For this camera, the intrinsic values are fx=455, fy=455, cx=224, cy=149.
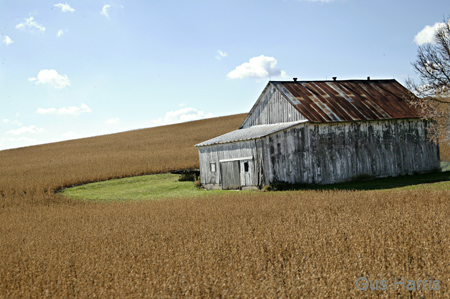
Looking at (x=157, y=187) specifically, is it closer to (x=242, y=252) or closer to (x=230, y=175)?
A: (x=230, y=175)

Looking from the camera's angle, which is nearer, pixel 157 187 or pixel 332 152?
pixel 332 152

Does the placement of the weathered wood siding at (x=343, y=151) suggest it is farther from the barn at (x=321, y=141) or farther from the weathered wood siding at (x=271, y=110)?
the weathered wood siding at (x=271, y=110)

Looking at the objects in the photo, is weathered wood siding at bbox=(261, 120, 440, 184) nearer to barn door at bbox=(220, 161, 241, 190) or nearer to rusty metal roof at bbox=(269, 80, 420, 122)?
rusty metal roof at bbox=(269, 80, 420, 122)

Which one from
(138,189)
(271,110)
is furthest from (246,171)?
(138,189)

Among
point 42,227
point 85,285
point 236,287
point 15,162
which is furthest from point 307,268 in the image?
point 15,162

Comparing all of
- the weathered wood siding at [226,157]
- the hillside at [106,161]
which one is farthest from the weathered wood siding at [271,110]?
the hillside at [106,161]

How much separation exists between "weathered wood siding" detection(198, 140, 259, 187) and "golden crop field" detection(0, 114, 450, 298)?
27.4ft

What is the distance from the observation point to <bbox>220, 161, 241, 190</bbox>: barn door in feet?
85.6

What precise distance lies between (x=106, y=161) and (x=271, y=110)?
769 inches

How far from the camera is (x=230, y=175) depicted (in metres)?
26.5

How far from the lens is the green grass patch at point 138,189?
2600 cm

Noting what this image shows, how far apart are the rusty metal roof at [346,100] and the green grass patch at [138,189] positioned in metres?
7.04

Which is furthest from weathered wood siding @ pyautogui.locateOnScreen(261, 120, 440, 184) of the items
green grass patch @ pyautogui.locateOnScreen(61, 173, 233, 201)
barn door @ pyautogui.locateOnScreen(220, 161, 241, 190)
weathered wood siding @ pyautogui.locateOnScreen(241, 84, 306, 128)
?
green grass patch @ pyautogui.locateOnScreen(61, 173, 233, 201)

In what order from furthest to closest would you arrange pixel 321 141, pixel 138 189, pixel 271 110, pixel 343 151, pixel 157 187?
pixel 157 187
pixel 138 189
pixel 271 110
pixel 343 151
pixel 321 141
